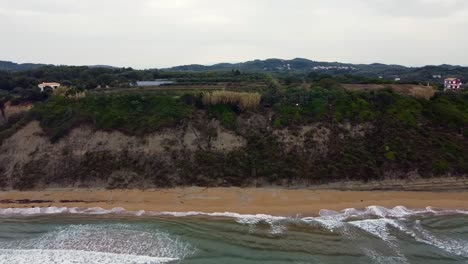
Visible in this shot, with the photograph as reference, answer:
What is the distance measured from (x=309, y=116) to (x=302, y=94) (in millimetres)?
3073

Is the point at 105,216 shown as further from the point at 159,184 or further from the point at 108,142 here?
the point at 108,142

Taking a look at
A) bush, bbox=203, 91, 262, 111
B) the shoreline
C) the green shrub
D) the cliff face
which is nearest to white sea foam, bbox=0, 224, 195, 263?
the shoreline

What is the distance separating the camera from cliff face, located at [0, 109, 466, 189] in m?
27.4

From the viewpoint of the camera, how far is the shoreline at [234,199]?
2358 centimetres

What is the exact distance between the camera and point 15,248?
1956cm

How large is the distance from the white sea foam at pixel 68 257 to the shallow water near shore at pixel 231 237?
0.04 metres

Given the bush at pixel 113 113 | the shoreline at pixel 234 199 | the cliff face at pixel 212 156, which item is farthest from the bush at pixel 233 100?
the shoreline at pixel 234 199

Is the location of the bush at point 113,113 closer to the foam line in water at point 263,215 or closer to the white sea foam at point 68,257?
the foam line in water at point 263,215

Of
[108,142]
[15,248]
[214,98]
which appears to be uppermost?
[214,98]

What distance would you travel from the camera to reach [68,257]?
1833cm

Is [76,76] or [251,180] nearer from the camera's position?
[251,180]

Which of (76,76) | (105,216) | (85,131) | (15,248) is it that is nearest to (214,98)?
(85,131)

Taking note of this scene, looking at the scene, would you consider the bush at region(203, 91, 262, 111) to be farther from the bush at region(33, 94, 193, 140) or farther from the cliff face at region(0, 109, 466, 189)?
the bush at region(33, 94, 193, 140)

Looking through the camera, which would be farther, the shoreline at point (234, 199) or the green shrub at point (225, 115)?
the green shrub at point (225, 115)
